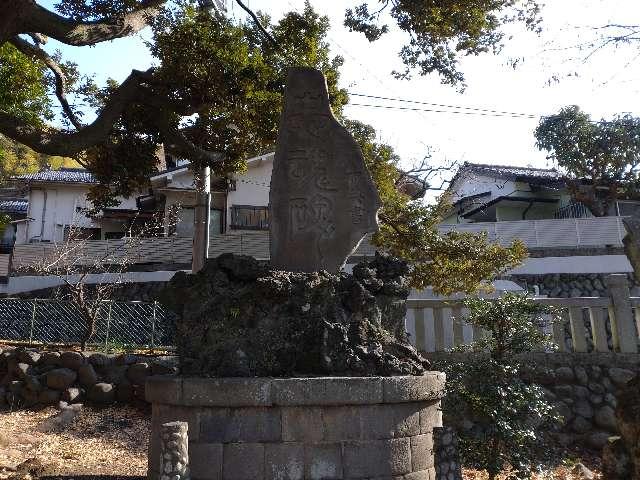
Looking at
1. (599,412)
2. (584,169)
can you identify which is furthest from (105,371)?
(584,169)

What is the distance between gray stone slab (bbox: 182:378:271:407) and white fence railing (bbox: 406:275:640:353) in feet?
15.9

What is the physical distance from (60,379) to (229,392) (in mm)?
6911

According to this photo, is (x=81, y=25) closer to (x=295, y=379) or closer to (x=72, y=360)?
(x=295, y=379)

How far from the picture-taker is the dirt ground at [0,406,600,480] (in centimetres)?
599

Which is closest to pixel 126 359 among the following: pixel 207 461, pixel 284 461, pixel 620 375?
pixel 207 461

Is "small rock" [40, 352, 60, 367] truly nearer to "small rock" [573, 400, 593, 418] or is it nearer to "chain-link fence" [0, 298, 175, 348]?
"chain-link fence" [0, 298, 175, 348]

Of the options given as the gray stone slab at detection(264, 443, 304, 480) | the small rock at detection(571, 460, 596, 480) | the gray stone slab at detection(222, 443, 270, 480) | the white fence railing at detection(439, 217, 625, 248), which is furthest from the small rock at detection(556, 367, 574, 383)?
the white fence railing at detection(439, 217, 625, 248)

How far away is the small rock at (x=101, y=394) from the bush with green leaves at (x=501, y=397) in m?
6.60

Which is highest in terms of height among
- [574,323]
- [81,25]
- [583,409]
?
[81,25]

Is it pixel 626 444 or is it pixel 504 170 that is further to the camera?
pixel 504 170

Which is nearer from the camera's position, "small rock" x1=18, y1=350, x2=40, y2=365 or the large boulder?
the large boulder

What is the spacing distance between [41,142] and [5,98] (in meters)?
2.91

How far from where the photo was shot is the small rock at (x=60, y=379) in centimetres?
956

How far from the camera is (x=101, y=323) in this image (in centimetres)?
1223
